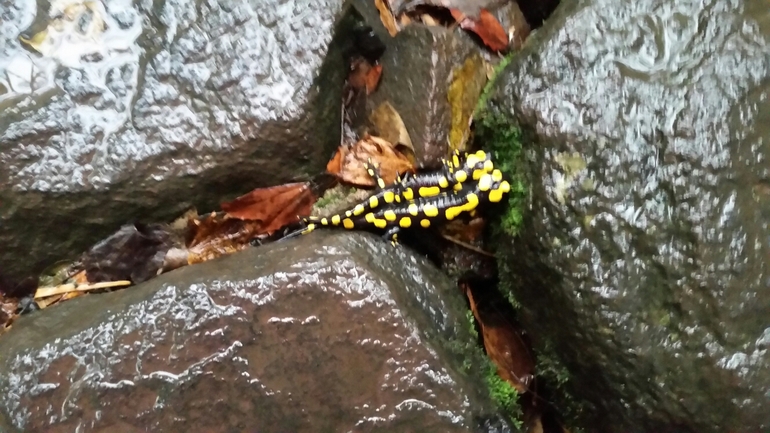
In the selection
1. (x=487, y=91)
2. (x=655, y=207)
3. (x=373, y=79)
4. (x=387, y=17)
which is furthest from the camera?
(x=387, y=17)

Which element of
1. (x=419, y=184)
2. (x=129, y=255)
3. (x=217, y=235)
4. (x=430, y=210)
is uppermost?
(x=419, y=184)

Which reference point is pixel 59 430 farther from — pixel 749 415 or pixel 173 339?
pixel 749 415

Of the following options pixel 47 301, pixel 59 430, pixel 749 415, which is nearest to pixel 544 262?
pixel 749 415

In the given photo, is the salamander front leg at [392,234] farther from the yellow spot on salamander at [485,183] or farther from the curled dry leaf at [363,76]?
Result: the curled dry leaf at [363,76]

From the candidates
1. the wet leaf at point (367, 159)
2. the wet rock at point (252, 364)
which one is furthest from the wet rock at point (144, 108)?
the wet rock at point (252, 364)

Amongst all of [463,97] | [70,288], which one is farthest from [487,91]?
[70,288]

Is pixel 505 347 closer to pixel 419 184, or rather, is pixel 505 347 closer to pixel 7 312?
pixel 419 184

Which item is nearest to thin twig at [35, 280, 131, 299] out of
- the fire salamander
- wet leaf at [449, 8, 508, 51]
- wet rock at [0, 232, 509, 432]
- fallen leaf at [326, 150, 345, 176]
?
wet rock at [0, 232, 509, 432]
